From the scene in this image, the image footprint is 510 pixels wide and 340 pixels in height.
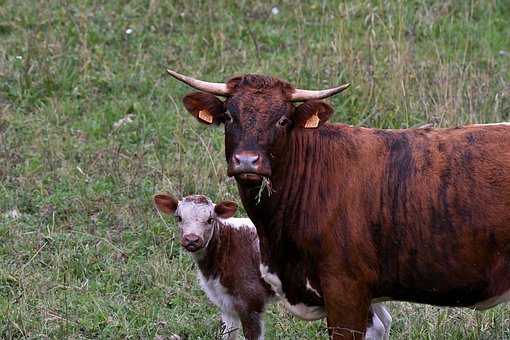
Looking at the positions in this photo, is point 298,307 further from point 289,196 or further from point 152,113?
point 152,113

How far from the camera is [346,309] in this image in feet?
23.0

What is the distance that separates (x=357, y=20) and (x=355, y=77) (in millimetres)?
1706

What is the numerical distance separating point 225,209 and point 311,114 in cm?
181

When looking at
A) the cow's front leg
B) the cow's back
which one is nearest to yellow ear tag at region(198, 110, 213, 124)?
the cow's back

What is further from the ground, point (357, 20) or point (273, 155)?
point (273, 155)

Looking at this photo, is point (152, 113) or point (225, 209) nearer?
point (225, 209)

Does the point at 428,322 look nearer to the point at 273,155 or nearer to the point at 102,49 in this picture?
the point at 273,155

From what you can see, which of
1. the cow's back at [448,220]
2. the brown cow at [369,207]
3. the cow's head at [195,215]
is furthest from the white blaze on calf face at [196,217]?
the cow's back at [448,220]

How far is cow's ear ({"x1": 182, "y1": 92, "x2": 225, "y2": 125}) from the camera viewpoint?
7297 mm

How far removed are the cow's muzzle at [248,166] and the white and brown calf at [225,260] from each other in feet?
5.62

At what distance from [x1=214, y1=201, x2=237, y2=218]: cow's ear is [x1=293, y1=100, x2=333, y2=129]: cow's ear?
1704 mm

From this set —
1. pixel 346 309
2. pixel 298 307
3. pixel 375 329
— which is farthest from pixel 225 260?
pixel 346 309

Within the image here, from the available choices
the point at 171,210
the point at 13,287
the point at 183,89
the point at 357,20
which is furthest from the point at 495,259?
the point at 357,20

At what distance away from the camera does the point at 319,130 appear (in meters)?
7.45
